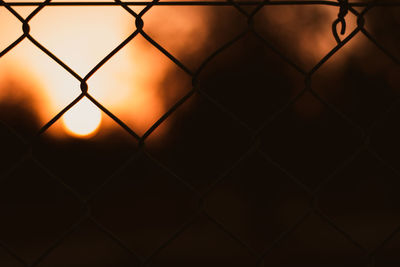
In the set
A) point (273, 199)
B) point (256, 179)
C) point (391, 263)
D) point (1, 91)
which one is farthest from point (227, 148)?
point (1, 91)

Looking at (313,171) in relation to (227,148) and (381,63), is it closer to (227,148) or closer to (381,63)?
(227,148)

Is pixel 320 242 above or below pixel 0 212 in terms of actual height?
below

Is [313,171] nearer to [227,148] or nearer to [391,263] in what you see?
[227,148]

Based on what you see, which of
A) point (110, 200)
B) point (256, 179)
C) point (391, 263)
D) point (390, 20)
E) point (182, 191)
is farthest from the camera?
point (110, 200)

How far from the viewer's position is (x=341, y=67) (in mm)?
7590

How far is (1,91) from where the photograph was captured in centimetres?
892

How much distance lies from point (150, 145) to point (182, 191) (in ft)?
4.58

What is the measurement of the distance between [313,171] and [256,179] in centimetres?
92

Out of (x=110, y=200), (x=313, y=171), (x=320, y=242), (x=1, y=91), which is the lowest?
(x=320, y=242)

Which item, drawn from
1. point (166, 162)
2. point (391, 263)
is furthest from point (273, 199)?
point (391, 263)

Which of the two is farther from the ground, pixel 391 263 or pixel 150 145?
pixel 150 145

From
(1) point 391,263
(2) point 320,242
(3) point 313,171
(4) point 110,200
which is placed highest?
(4) point 110,200

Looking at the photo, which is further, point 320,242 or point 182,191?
point 182,191

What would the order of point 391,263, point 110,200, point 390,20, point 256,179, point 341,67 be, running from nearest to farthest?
point 391,263
point 390,20
point 341,67
point 256,179
point 110,200
